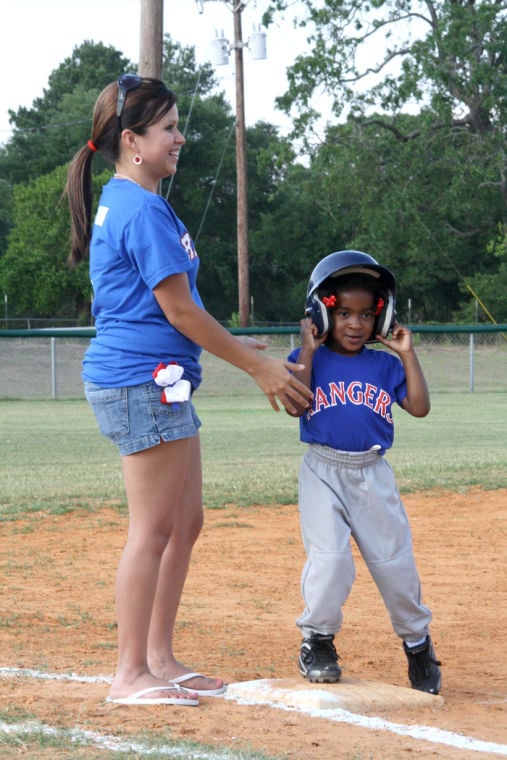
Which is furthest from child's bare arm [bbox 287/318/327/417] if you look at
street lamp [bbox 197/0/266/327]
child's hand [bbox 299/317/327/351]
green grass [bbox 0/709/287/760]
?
street lamp [bbox 197/0/266/327]

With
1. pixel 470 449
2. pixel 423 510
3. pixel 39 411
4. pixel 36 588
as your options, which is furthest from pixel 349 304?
pixel 39 411

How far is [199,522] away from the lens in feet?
12.1

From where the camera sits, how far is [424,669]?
371 centimetres

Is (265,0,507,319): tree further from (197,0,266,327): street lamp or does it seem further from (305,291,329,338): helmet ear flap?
(305,291,329,338): helmet ear flap

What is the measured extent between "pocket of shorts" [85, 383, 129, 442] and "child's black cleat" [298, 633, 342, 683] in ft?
3.21

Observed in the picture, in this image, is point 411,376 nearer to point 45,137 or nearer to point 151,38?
point 151,38

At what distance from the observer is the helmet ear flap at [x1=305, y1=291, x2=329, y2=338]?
370 cm

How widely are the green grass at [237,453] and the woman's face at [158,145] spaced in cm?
506

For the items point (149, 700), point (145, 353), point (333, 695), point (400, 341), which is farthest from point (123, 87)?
point (333, 695)

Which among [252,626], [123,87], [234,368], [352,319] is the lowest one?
[252,626]

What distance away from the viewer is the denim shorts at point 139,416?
131 inches

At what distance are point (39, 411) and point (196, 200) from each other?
136 feet

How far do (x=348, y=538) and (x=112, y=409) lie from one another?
0.93 m

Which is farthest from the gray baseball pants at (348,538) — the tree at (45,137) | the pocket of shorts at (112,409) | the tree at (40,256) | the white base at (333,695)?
the tree at (45,137)
